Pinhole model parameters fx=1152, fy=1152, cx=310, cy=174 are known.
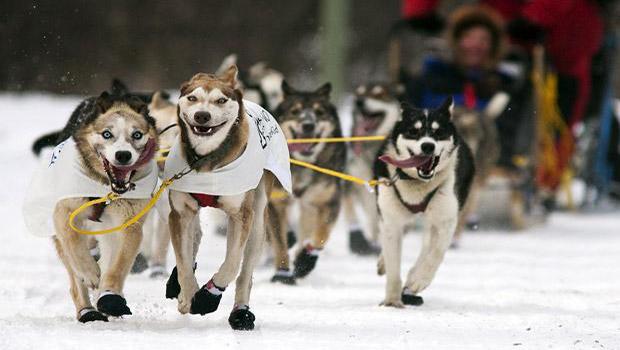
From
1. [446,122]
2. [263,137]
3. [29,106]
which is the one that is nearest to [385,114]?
[446,122]

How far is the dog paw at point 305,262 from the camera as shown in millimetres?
5047

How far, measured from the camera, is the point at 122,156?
3420 millimetres

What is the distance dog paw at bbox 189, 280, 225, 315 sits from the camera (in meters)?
3.52

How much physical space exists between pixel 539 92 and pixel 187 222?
4.40 metres

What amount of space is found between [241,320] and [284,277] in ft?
4.33

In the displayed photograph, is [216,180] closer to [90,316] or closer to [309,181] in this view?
[90,316]

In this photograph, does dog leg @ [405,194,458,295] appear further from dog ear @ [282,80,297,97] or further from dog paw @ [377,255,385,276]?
dog ear @ [282,80,297,97]

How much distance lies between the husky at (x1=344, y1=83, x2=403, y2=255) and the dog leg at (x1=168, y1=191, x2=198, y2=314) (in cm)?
249

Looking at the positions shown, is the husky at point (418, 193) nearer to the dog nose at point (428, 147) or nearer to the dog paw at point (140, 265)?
the dog nose at point (428, 147)

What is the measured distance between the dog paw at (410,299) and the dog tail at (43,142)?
4.92ft

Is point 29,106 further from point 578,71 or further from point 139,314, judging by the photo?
point 139,314

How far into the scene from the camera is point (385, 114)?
6.34 meters

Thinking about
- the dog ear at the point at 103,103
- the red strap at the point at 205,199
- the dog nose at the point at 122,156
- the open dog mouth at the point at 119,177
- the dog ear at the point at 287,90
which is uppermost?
the dog ear at the point at 103,103

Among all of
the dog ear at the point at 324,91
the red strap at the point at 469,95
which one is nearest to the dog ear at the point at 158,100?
the dog ear at the point at 324,91
